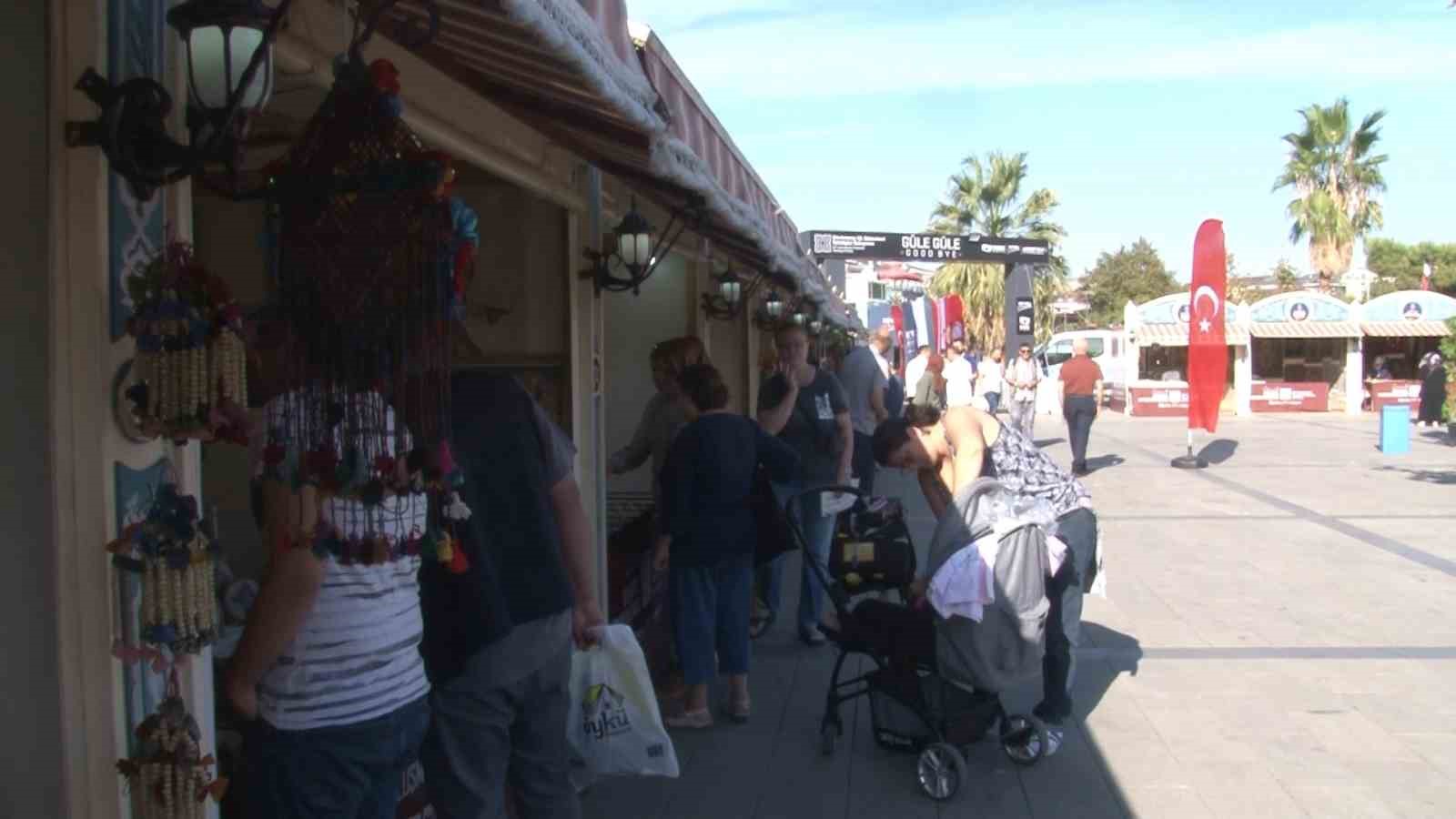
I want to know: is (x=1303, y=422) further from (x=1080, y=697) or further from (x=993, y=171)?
(x=1080, y=697)

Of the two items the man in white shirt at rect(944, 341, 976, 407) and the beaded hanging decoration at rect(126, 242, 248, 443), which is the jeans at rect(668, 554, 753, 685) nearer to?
the beaded hanging decoration at rect(126, 242, 248, 443)

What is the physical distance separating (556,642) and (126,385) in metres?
1.34

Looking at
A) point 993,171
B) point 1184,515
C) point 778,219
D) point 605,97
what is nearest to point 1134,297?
point 993,171

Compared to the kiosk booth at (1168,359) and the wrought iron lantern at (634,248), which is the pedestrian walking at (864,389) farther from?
the kiosk booth at (1168,359)

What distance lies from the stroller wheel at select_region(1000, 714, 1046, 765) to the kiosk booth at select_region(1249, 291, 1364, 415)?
30.1 metres

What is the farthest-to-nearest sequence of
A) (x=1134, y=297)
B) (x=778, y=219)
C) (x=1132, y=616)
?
(x=1134, y=297)
(x=778, y=219)
(x=1132, y=616)

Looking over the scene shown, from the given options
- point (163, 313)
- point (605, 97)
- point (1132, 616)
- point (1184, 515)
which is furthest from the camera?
point (1184, 515)

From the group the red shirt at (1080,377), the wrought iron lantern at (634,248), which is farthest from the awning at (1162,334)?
the wrought iron lantern at (634,248)

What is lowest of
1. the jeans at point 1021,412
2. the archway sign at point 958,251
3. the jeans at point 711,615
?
the jeans at point 711,615

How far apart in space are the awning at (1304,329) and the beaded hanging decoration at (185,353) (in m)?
35.9

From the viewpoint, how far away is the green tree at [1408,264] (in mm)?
57531

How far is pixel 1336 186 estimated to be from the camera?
134 ft

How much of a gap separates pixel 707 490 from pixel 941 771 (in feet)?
5.00

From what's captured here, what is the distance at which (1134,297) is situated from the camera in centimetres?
6550
